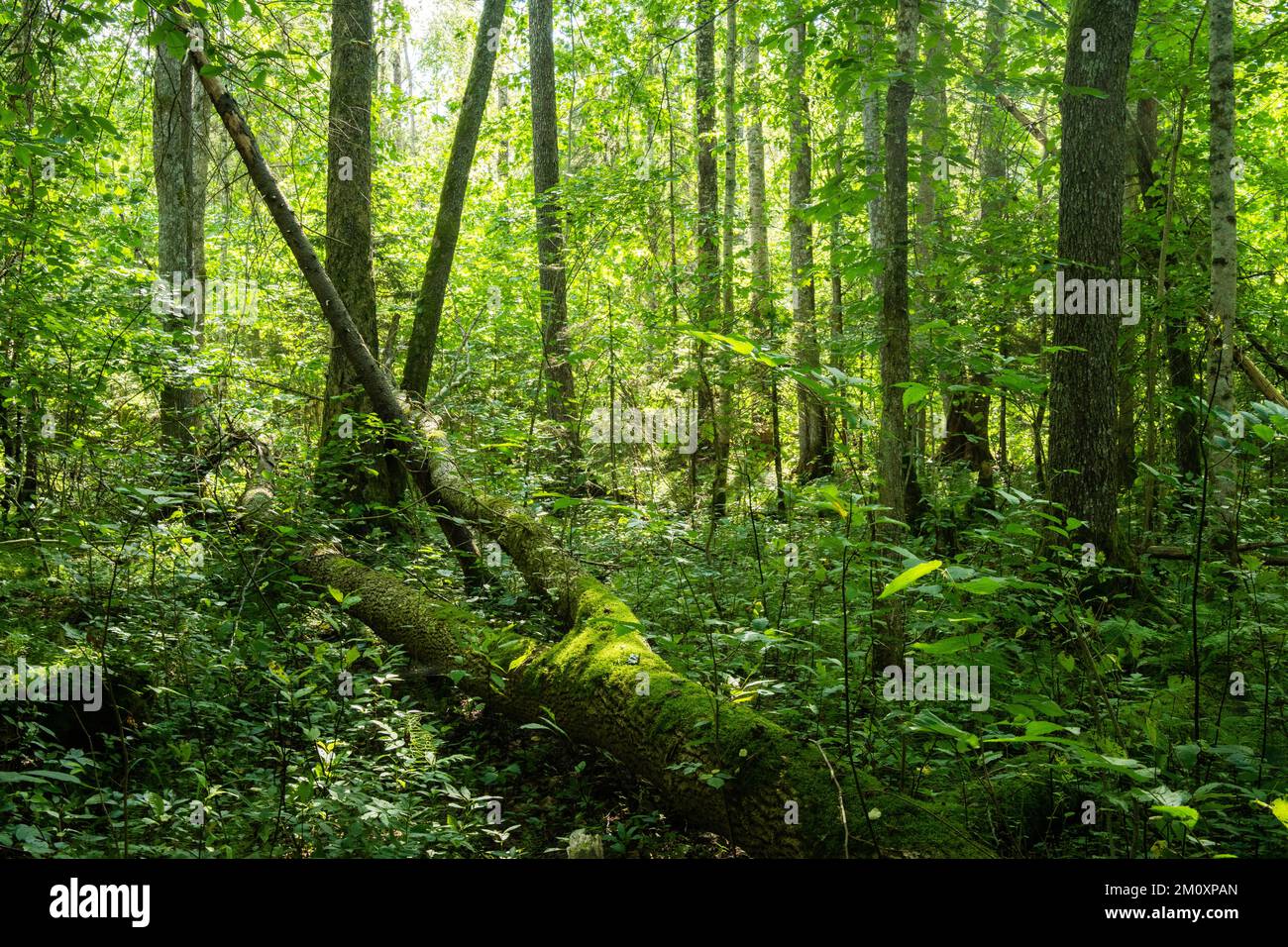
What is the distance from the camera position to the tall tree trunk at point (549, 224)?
10.4m

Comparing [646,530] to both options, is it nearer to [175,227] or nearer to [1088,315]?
[1088,315]

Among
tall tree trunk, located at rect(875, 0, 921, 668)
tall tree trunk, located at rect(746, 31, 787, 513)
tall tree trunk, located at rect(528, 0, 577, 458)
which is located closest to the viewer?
tall tree trunk, located at rect(875, 0, 921, 668)

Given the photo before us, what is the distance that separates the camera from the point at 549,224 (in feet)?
38.2

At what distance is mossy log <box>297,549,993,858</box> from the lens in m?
2.96

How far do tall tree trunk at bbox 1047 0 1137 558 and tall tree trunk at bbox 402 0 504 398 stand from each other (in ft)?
20.0

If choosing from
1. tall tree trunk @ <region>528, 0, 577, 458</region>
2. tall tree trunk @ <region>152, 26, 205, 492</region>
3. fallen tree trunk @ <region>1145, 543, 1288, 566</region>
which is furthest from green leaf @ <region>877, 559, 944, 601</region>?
tall tree trunk @ <region>152, 26, 205, 492</region>

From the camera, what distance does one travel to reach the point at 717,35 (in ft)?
48.3

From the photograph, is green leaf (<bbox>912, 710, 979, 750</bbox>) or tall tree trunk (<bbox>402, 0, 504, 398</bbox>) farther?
tall tree trunk (<bbox>402, 0, 504, 398</bbox>)

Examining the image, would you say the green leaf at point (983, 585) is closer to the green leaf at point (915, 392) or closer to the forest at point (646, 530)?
the forest at point (646, 530)

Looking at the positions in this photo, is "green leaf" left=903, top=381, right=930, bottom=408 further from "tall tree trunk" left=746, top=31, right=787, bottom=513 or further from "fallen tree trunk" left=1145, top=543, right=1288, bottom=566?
"tall tree trunk" left=746, top=31, right=787, bottom=513

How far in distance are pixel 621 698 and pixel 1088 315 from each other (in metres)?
4.85

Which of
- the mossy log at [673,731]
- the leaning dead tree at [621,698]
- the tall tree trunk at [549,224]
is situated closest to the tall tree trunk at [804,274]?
the tall tree trunk at [549,224]

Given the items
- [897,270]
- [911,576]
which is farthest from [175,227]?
[911,576]
